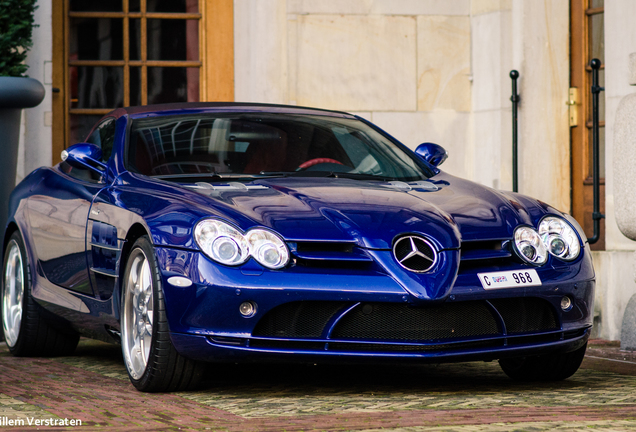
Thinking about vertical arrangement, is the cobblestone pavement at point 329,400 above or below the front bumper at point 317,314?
below

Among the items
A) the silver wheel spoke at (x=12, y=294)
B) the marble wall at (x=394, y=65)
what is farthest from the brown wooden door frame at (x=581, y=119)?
the silver wheel spoke at (x=12, y=294)

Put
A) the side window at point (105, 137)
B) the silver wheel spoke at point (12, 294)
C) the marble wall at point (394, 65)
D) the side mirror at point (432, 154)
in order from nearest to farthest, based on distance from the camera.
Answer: the side window at point (105, 137)
the side mirror at point (432, 154)
the silver wheel spoke at point (12, 294)
the marble wall at point (394, 65)

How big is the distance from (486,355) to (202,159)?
1875 millimetres

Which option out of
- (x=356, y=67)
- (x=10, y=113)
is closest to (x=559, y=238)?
(x=10, y=113)

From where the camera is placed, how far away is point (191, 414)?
14.6 ft

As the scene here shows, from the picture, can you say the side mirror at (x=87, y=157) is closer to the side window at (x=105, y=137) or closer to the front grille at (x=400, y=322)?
the side window at (x=105, y=137)

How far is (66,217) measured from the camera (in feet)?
20.6

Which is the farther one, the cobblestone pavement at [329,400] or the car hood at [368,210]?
the car hood at [368,210]

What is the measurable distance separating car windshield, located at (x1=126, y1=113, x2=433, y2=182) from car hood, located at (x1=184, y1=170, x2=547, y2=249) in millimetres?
343

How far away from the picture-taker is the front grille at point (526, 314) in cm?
498

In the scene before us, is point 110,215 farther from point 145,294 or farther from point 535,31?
point 535,31

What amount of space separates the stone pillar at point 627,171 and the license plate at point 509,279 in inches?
91.0

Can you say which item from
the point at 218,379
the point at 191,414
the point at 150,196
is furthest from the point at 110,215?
the point at 191,414

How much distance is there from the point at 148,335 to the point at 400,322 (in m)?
1.14
